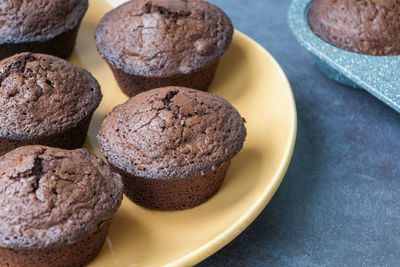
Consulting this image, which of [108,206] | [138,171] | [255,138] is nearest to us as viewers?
[108,206]

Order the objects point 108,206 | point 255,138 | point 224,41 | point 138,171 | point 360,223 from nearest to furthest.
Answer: point 108,206
point 138,171
point 360,223
point 255,138
point 224,41

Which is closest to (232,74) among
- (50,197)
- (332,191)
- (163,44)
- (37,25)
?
(163,44)

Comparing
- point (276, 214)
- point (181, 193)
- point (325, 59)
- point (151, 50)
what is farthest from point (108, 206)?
point (325, 59)

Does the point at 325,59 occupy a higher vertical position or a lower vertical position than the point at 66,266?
higher

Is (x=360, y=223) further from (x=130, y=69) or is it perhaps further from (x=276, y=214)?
(x=130, y=69)

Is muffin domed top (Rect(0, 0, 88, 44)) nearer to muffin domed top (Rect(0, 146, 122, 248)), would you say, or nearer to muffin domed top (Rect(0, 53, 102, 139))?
muffin domed top (Rect(0, 53, 102, 139))

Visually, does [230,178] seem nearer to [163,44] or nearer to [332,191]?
[332,191]

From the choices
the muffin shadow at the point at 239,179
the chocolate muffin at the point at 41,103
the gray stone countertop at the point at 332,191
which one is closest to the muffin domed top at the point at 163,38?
the chocolate muffin at the point at 41,103

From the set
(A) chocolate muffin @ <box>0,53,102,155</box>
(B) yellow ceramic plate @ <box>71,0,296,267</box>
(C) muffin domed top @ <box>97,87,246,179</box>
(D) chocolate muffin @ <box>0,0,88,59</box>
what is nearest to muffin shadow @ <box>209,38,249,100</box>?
(B) yellow ceramic plate @ <box>71,0,296,267</box>
